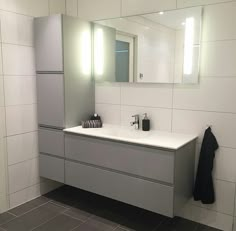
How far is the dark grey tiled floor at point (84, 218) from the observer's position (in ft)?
8.00

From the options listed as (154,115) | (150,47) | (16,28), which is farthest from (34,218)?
(150,47)

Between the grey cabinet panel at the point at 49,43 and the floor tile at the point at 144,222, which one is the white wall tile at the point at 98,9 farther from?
the floor tile at the point at 144,222

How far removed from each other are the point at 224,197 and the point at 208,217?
0.88 feet

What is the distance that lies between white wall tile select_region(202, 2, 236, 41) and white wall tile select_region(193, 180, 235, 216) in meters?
1.24

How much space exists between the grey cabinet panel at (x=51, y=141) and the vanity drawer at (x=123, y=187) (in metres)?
0.17

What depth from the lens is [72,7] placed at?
300 centimetres

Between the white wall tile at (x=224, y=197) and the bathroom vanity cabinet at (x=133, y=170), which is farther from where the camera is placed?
the white wall tile at (x=224, y=197)

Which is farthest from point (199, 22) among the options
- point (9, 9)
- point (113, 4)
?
point (9, 9)

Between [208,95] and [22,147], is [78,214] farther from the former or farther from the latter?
[208,95]

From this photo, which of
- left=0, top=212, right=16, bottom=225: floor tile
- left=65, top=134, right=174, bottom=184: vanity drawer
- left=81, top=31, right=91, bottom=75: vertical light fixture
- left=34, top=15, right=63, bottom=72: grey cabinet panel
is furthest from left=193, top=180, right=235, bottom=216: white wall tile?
left=0, top=212, right=16, bottom=225: floor tile

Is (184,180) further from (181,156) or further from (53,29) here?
(53,29)

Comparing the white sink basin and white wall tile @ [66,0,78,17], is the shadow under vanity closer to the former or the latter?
the white sink basin

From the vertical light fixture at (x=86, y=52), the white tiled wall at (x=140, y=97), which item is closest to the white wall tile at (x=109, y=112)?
the white tiled wall at (x=140, y=97)

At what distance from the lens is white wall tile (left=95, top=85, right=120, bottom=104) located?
9.26 feet
